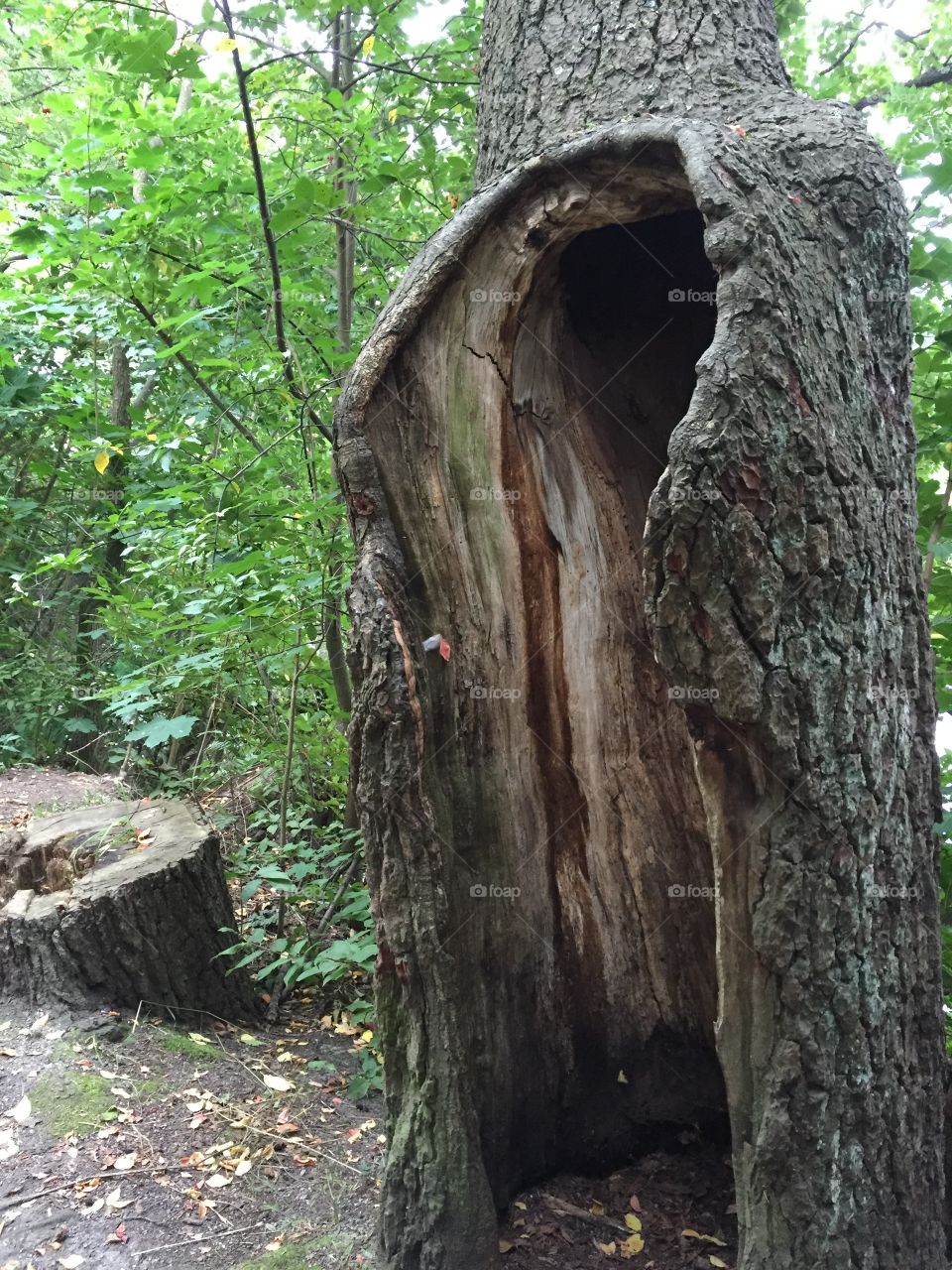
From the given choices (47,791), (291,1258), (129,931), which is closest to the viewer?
(291,1258)

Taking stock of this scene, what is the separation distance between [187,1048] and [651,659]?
2.11 metres

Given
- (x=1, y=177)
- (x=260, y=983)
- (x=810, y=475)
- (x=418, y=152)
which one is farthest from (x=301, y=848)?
(x=1, y=177)

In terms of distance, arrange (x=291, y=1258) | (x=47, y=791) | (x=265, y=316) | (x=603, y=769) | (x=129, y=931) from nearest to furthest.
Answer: (x=291, y=1258) → (x=603, y=769) → (x=129, y=931) → (x=265, y=316) → (x=47, y=791)

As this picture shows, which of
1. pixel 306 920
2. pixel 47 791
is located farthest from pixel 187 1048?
pixel 47 791

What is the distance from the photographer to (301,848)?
4.17 metres

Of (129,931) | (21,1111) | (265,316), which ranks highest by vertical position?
(265,316)

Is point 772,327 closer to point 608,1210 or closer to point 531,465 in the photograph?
point 531,465

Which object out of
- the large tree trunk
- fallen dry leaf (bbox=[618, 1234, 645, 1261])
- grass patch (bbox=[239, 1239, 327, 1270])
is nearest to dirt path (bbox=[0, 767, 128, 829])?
grass patch (bbox=[239, 1239, 327, 1270])

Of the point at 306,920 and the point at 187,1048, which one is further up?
the point at 306,920

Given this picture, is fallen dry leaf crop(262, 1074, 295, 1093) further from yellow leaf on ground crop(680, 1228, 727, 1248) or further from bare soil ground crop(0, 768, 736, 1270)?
yellow leaf on ground crop(680, 1228, 727, 1248)

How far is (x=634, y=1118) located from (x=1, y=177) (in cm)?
816

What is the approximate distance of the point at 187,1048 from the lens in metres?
3.13

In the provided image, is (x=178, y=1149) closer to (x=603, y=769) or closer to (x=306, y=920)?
(x=306, y=920)

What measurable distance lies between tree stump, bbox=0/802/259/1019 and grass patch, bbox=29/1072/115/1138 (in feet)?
1.29
